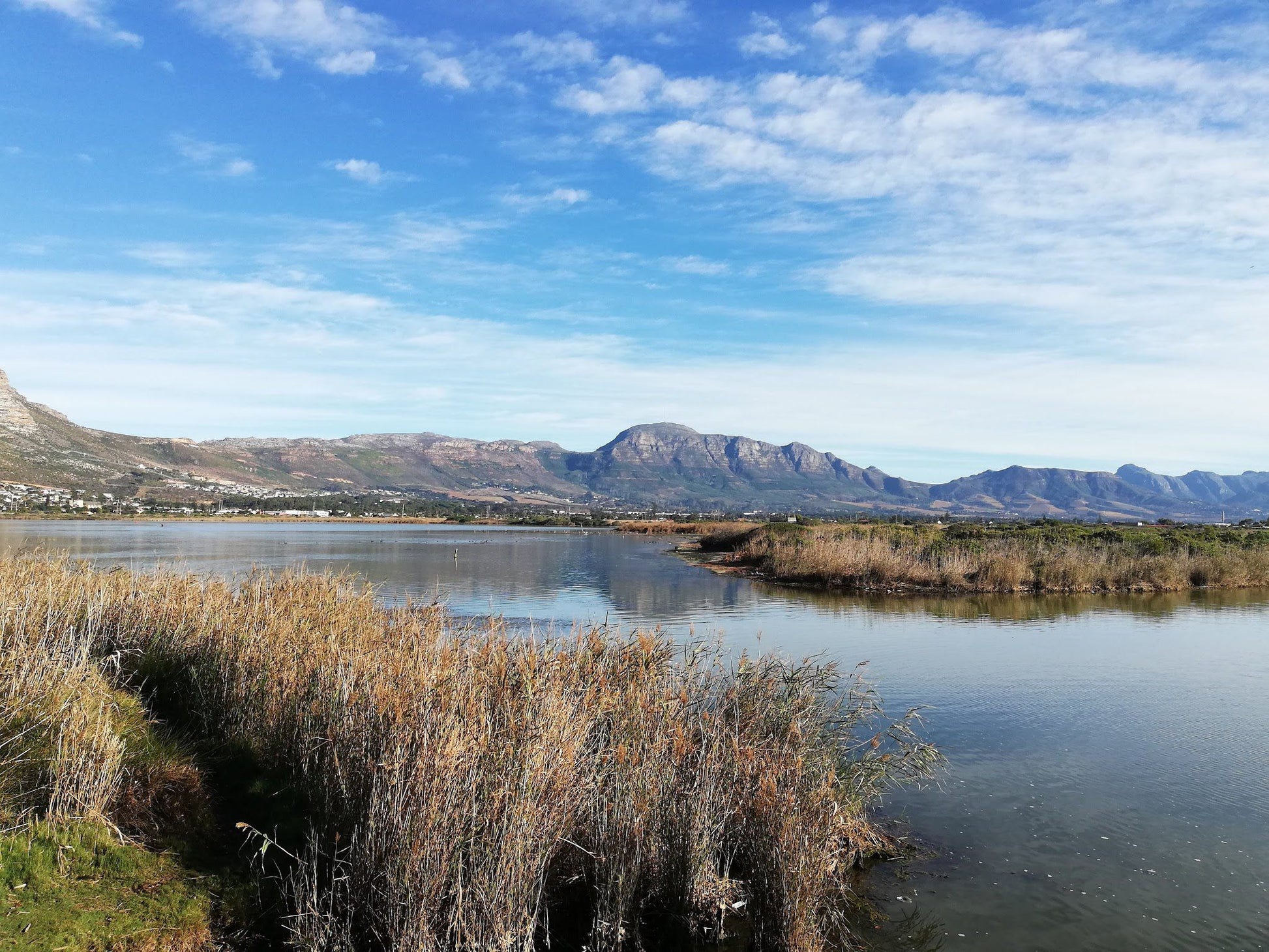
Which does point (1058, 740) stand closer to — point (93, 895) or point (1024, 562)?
point (93, 895)

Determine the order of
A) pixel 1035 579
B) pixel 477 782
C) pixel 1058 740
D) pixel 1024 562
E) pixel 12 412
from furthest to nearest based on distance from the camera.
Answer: pixel 12 412, pixel 1035 579, pixel 1024 562, pixel 1058 740, pixel 477 782

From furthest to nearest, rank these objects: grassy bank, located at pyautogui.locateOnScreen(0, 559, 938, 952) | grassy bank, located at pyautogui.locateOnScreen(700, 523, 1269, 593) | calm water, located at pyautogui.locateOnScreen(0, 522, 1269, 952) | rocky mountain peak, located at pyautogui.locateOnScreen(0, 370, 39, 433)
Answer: rocky mountain peak, located at pyautogui.locateOnScreen(0, 370, 39, 433) < grassy bank, located at pyautogui.locateOnScreen(700, 523, 1269, 593) < calm water, located at pyautogui.locateOnScreen(0, 522, 1269, 952) < grassy bank, located at pyautogui.locateOnScreen(0, 559, 938, 952)

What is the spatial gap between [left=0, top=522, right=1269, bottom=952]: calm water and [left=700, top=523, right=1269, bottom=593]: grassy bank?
3059mm

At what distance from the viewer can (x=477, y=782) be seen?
6652mm

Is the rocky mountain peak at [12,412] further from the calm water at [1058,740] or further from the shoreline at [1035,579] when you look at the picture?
the shoreline at [1035,579]

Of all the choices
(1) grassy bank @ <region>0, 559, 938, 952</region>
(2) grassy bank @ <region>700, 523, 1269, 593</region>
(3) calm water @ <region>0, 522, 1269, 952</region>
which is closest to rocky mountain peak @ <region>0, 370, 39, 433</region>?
(3) calm water @ <region>0, 522, 1269, 952</region>

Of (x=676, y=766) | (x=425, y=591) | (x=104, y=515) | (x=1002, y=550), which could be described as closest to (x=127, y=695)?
(x=676, y=766)

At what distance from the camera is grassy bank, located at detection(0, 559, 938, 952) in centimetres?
625

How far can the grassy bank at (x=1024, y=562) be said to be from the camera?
39.0 m

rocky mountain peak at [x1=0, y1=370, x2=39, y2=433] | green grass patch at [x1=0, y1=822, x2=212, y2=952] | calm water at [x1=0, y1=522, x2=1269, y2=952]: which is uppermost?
rocky mountain peak at [x1=0, y1=370, x2=39, y2=433]

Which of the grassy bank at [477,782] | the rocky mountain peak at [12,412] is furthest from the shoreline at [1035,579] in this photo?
the rocky mountain peak at [12,412]

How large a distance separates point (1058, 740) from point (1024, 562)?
88.2 ft

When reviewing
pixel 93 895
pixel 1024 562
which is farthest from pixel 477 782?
pixel 1024 562

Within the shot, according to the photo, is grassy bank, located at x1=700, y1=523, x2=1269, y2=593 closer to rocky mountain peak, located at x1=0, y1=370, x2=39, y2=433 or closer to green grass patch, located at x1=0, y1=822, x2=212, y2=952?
green grass patch, located at x1=0, y1=822, x2=212, y2=952
